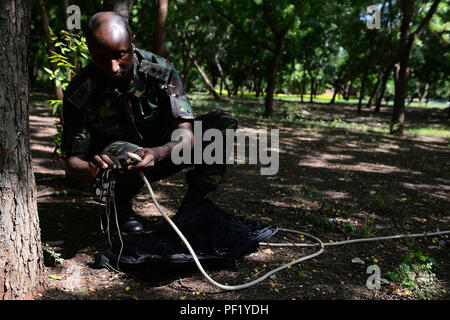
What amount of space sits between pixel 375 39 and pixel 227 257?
63.3 ft

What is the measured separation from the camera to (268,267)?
260 cm

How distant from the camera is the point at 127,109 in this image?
2.61 meters

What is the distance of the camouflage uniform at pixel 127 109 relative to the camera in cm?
246

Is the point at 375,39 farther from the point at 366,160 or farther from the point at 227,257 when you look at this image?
the point at 227,257

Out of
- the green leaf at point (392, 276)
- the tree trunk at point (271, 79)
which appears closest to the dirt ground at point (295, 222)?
the green leaf at point (392, 276)

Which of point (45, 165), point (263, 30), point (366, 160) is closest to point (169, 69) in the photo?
point (45, 165)

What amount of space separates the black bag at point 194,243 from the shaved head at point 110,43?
119 centimetres

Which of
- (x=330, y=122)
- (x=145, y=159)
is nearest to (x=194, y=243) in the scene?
(x=145, y=159)

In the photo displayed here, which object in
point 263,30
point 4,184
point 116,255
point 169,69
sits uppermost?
point 263,30

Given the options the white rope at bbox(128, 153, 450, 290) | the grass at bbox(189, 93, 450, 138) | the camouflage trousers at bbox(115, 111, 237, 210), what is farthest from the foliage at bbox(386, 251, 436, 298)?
the grass at bbox(189, 93, 450, 138)

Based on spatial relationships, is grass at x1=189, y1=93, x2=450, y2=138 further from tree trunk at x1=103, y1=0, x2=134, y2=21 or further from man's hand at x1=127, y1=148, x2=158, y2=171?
man's hand at x1=127, y1=148, x2=158, y2=171

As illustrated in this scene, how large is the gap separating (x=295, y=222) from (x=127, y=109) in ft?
6.45

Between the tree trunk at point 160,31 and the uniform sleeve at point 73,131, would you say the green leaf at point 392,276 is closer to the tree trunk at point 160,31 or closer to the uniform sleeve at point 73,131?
the uniform sleeve at point 73,131

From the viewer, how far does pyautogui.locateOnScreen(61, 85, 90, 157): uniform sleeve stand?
7.84 ft
